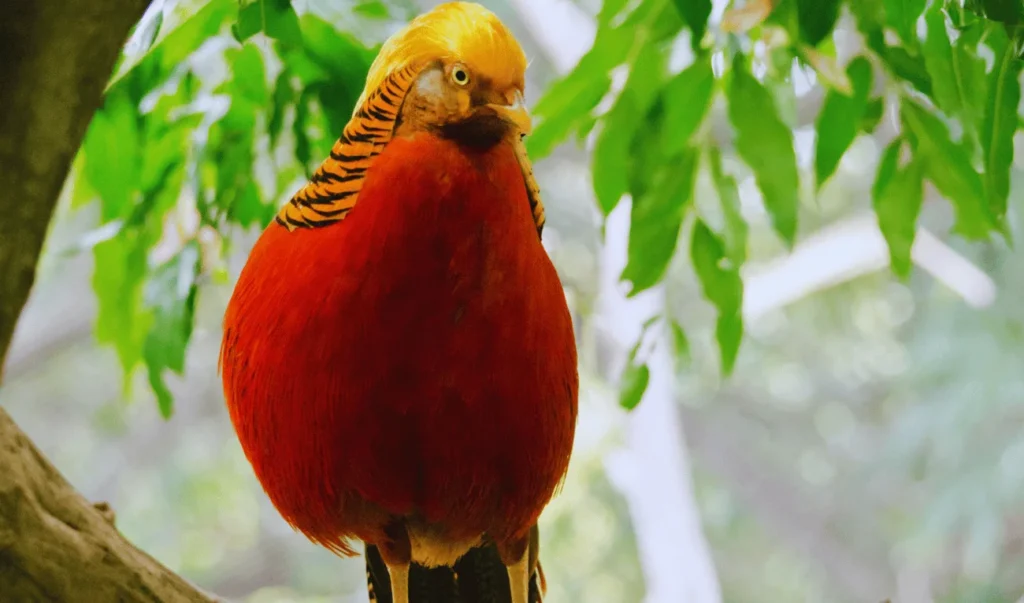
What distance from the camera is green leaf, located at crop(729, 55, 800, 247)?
1057 millimetres

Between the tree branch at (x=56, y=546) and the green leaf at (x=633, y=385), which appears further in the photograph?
the green leaf at (x=633, y=385)

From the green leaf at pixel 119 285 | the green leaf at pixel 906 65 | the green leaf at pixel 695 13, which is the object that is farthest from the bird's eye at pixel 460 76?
the green leaf at pixel 119 285

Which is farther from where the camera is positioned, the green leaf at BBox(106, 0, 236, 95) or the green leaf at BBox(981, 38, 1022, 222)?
the green leaf at BBox(106, 0, 236, 95)

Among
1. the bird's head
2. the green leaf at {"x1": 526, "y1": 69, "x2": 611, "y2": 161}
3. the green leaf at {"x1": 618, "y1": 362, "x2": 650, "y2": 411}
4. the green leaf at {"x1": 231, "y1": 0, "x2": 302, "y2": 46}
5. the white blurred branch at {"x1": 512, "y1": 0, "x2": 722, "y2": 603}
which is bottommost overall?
the white blurred branch at {"x1": 512, "y1": 0, "x2": 722, "y2": 603}

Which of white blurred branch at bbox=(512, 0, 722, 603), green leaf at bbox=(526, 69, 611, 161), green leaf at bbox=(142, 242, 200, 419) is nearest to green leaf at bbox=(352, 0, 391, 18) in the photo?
green leaf at bbox=(526, 69, 611, 161)

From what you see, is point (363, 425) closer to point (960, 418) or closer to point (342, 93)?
point (342, 93)

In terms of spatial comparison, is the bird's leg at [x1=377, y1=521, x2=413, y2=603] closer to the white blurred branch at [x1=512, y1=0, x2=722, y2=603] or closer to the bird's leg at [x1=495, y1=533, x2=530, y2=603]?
the bird's leg at [x1=495, y1=533, x2=530, y2=603]

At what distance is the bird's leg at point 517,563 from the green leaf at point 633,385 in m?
0.31

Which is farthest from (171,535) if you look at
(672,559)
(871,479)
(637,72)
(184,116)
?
(637,72)

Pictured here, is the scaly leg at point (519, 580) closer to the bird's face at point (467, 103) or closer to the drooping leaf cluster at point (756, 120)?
the drooping leaf cluster at point (756, 120)

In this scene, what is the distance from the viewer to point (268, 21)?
0.94m

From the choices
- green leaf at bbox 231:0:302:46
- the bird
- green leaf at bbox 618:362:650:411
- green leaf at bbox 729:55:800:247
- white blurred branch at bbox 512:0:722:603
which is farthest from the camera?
white blurred branch at bbox 512:0:722:603

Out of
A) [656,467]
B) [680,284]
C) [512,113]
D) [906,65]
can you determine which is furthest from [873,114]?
[680,284]

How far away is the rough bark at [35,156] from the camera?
0.70 m
